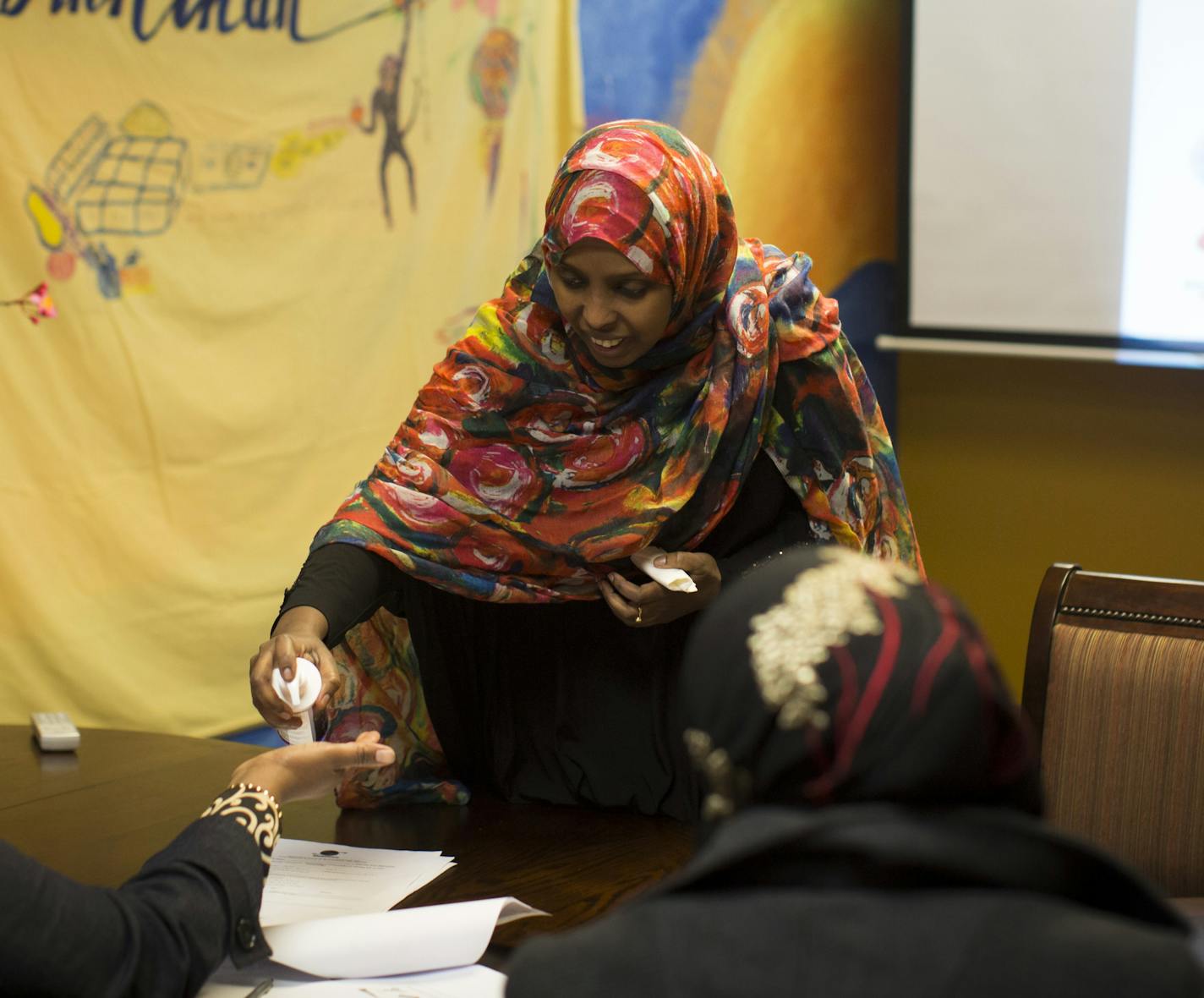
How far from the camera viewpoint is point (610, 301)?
166 cm

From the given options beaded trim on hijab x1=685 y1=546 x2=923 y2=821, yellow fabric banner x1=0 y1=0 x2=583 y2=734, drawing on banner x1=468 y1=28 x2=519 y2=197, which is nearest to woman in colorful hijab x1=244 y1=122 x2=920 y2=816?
beaded trim on hijab x1=685 y1=546 x2=923 y2=821

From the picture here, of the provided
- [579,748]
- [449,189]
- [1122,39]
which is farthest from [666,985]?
[1122,39]

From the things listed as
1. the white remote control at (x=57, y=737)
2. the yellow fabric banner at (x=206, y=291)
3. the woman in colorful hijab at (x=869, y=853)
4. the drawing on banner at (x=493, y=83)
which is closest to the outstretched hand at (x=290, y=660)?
the white remote control at (x=57, y=737)

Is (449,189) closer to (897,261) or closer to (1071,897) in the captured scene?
(897,261)

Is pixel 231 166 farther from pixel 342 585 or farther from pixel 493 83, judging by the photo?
pixel 342 585

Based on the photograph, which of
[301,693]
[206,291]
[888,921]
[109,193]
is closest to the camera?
[888,921]

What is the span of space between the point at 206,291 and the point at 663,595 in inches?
57.6

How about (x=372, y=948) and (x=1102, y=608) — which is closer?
(x=372, y=948)

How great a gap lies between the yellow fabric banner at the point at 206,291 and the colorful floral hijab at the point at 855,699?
6.74 feet

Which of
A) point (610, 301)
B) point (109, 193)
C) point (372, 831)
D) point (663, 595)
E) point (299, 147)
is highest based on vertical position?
point (299, 147)

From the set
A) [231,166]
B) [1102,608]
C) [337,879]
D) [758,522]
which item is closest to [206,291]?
[231,166]

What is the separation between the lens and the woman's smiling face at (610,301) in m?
1.64

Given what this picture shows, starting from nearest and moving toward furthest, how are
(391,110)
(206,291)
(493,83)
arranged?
1. (206,291)
2. (391,110)
3. (493,83)

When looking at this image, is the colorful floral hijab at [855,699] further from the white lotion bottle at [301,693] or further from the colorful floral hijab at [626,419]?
the colorful floral hijab at [626,419]
